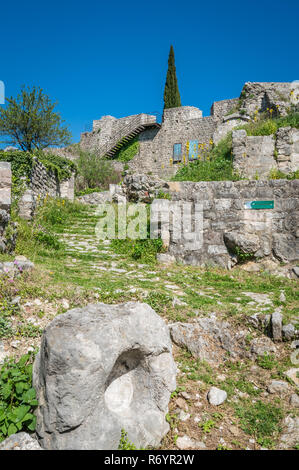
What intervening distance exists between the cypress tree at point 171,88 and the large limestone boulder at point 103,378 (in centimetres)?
2857

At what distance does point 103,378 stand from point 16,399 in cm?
86

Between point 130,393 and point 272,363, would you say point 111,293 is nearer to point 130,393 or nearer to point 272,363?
point 130,393

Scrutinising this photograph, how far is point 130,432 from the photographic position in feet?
7.43

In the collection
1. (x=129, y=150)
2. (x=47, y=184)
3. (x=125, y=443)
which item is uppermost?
(x=129, y=150)

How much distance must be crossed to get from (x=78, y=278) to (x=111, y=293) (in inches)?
36.6

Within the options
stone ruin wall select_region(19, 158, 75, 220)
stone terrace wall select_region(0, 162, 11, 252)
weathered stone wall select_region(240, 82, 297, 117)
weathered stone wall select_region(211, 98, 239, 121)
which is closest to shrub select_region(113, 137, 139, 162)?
weathered stone wall select_region(211, 98, 239, 121)

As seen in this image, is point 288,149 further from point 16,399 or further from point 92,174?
point 92,174

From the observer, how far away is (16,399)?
2.47 meters

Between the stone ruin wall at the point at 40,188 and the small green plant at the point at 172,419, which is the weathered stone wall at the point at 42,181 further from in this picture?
the small green plant at the point at 172,419

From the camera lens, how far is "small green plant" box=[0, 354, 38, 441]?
225 centimetres

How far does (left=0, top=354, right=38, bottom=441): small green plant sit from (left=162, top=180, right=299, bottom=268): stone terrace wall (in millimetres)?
4364

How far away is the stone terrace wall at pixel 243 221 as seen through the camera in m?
6.20

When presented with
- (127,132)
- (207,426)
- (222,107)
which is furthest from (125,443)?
(127,132)

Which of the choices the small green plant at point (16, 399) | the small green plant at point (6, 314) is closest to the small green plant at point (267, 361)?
the small green plant at point (16, 399)
